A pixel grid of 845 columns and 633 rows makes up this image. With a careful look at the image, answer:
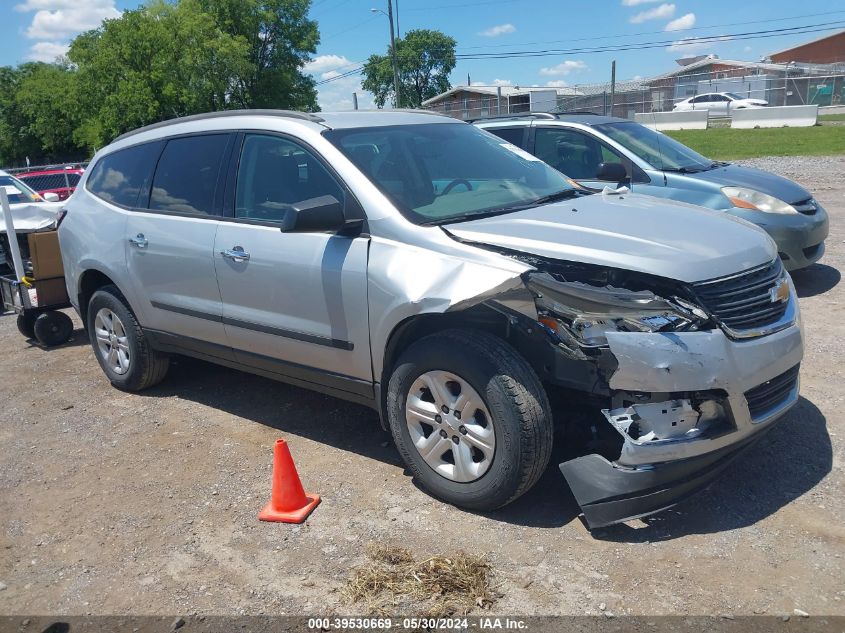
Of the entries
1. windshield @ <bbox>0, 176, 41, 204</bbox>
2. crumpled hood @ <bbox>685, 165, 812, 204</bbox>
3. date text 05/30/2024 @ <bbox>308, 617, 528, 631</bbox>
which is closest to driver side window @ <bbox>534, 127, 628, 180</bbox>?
crumpled hood @ <bbox>685, 165, 812, 204</bbox>

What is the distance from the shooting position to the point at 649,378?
317 centimetres

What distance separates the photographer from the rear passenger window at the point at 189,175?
482cm

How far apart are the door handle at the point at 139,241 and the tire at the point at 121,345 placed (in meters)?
0.60

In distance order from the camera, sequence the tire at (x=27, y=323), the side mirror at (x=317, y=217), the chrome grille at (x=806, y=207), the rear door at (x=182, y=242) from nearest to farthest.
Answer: the side mirror at (x=317, y=217)
the rear door at (x=182, y=242)
the chrome grille at (x=806, y=207)
the tire at (x=27, y=323)

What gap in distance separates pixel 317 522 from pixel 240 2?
60060 millimetres

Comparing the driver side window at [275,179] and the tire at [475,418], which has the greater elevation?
the driver side window at [275,179]

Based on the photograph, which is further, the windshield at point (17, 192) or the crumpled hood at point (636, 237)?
the windshield at point (17, 192)

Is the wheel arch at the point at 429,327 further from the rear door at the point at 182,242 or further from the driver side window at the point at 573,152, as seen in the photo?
the driver side window at the point at 573,152

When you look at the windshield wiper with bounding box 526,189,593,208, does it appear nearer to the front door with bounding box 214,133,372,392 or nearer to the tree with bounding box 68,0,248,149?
the front door with bounding box 214,133,372,392

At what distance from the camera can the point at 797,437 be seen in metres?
4.25

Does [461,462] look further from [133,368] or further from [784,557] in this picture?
[133,368]

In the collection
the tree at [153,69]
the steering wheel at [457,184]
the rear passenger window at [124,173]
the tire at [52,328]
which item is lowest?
the tire at [52,328]

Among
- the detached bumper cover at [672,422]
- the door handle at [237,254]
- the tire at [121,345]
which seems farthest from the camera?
the tire at [121,345]

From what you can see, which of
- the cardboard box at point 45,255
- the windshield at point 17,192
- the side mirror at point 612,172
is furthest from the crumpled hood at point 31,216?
the side mirror at point 612,172
